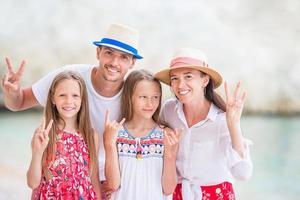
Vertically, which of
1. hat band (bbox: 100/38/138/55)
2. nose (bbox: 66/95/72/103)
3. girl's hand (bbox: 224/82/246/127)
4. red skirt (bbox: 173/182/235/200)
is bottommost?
red skirt (bbox: 173/182/235/200)

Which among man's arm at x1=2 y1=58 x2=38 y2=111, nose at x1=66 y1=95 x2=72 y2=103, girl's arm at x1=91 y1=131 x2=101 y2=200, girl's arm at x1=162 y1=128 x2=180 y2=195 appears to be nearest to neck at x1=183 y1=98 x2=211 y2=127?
girl's arm at x1=162 y1=128 x2=180 y2=195

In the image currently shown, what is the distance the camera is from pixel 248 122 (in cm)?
471

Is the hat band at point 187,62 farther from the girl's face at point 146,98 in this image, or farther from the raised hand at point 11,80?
the raised hand at point 11,80

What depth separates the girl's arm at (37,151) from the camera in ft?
6.88

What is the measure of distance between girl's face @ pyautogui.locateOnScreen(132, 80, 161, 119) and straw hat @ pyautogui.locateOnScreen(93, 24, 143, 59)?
19 cm

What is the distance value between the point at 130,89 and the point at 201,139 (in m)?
0.43

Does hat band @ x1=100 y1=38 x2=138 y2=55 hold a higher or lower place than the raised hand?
higher

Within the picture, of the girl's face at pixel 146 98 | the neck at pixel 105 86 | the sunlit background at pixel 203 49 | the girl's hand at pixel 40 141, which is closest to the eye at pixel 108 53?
the neck at pixel 105 86

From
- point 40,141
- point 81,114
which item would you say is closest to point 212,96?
point 81,114

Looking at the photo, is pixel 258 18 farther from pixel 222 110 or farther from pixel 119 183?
pixel 119 183

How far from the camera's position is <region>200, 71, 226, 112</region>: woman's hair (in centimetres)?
234

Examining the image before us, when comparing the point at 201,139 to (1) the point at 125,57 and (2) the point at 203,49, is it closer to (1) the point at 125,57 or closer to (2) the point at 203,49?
(1) the point at 125,57

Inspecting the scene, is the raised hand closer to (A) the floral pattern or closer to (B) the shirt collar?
(A) the floral pattern

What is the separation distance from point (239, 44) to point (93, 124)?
2.60 m
